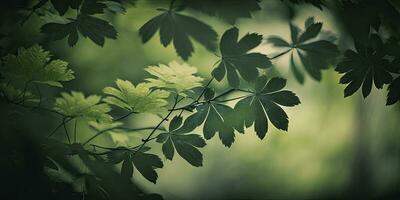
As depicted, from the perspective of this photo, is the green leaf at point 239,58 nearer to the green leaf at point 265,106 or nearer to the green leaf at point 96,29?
the green leaf at point 265,106

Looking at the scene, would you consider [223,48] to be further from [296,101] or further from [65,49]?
[65,49]

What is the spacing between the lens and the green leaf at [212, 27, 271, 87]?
69cm

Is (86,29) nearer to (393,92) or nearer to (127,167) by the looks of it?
(127,167)

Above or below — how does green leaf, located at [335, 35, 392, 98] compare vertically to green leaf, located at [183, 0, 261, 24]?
above

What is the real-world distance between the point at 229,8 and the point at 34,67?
0.40m

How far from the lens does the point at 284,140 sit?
5.00 feet

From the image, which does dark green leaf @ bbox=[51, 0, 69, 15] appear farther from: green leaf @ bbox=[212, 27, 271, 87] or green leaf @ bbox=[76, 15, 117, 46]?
green leaf @ bbox=[212, 27, 271, 87]

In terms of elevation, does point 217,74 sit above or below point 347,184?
below

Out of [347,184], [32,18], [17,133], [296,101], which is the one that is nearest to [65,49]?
[32,18]

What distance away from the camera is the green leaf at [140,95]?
0.68m

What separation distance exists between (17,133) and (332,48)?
2.43ft

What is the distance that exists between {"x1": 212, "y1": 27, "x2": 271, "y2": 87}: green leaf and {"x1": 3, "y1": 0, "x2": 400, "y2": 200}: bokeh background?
0.64m

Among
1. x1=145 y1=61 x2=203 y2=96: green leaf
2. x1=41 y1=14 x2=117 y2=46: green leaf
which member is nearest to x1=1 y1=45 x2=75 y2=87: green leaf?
x1=41 y1=14 x2=117 y2=46: green leaf

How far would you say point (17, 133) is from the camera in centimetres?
70
